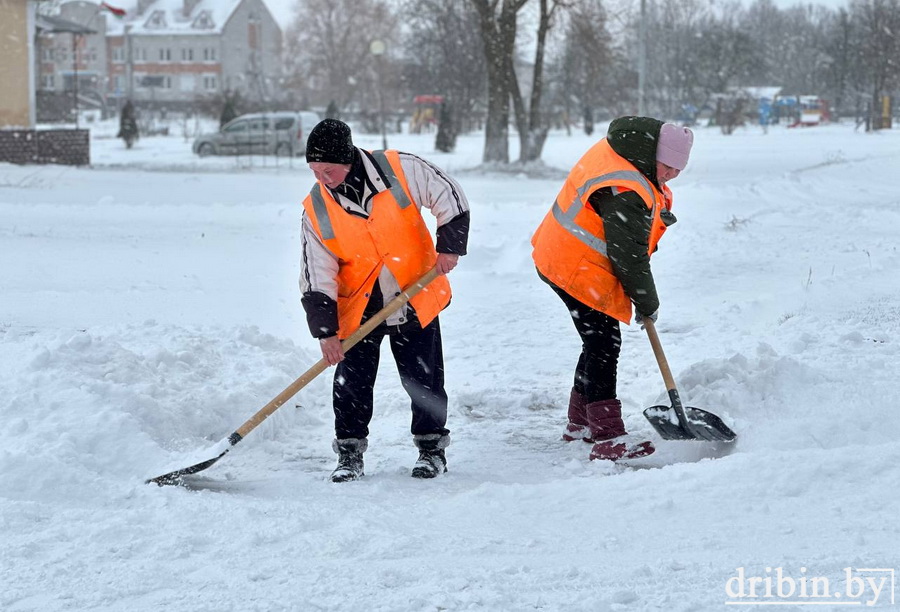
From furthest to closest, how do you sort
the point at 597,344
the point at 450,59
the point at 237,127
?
the point at 450,59
the point at 237,127
the point at 597,344

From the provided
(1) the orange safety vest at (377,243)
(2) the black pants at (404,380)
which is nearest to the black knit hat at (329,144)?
(1) the orange safety vest at (377,243)

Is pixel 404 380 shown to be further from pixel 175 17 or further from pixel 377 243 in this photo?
pixel 175 17

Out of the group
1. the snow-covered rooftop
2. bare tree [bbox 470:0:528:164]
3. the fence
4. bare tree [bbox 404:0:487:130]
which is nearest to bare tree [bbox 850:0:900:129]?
bare tree [bbox 404:0:487:130]

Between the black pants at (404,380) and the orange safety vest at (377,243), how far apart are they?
0.11 metres

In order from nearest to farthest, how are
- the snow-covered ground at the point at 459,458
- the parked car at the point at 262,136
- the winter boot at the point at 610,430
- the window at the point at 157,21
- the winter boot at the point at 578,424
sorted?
1. the snow-covered ground at the point at 459,458
2. the winter boot at the point at 610,430
3. the winter boot at the point at 578,424
4. the parked car at the point at 262,136
5. the window at the point at 157,21

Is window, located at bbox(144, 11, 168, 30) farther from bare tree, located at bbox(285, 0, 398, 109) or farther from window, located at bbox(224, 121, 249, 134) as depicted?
window, located at bbox(224, 121, 249, 134)

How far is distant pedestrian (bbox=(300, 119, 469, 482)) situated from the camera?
4.00 m

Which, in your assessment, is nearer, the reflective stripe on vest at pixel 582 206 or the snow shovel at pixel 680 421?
the reflective stripe on vest at pixel 582 206

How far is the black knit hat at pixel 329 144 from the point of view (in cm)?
386

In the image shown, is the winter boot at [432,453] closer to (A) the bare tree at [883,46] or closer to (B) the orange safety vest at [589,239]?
(B) the orange safety vest at [589,239]

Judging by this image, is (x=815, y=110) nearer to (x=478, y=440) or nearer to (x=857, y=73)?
(x=857, y=73)

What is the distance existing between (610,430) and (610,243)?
0.84 m

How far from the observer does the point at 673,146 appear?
4180 millimetres

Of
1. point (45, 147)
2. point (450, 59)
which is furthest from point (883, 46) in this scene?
point (45, 147)
